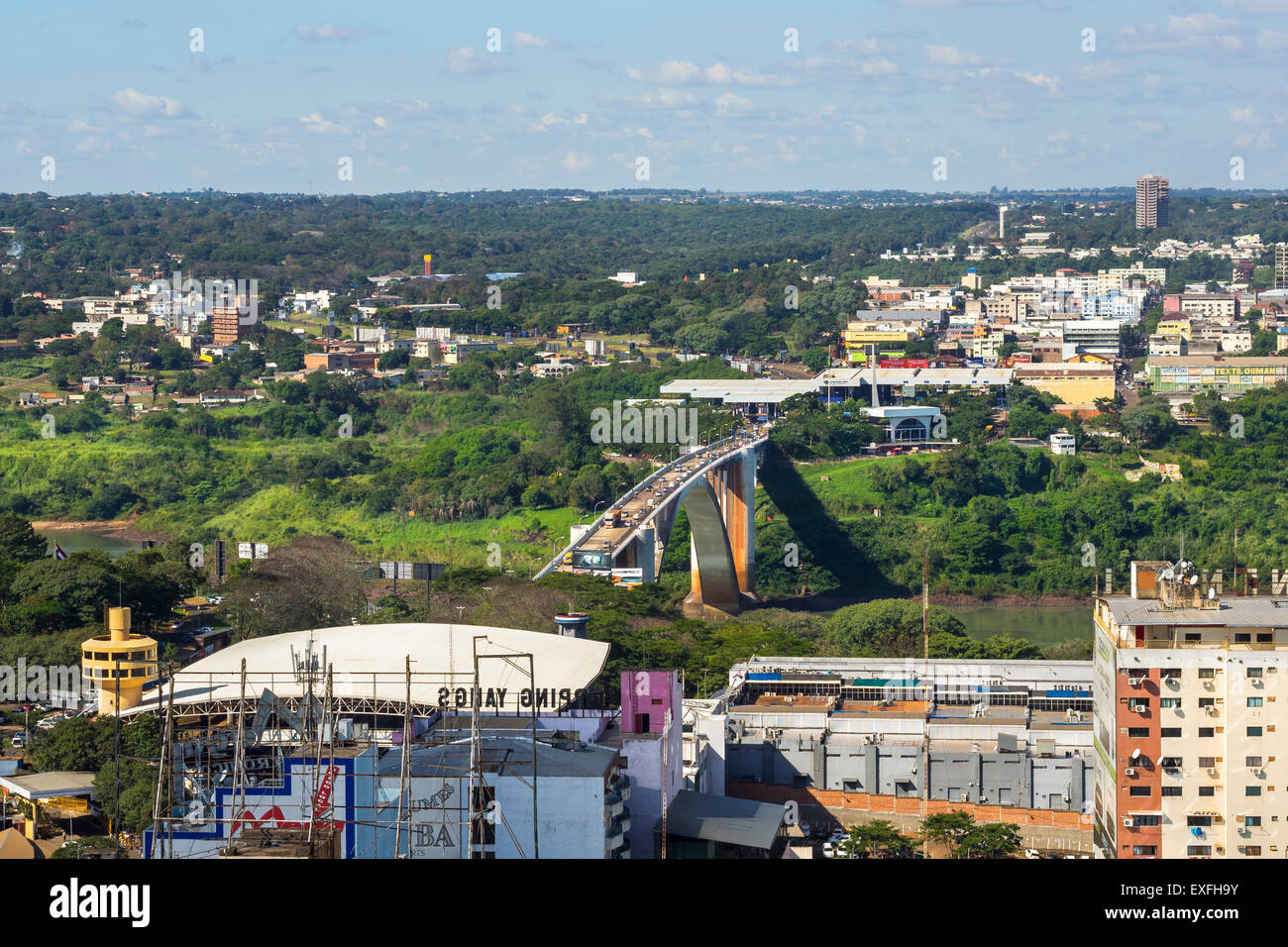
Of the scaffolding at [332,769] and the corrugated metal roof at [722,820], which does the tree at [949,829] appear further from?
the scaffolding at [332,769]

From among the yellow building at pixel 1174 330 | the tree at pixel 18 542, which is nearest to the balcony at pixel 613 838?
the tree at pixel 18 542

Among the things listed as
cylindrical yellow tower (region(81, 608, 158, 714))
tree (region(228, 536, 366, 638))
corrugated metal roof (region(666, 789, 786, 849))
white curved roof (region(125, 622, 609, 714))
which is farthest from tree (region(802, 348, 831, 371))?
corrugated metal roof (region(666, 789, 786, 849))

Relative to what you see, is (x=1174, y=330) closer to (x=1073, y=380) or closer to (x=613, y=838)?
(x=1073, y=380)

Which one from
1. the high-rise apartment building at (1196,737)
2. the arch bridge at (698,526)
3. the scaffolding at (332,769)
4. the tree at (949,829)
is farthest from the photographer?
the arch bridge at (698,526)

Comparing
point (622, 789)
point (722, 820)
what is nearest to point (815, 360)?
point (722, 820)

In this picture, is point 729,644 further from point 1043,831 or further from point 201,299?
point 201,299
